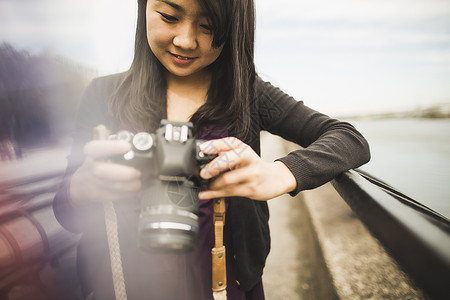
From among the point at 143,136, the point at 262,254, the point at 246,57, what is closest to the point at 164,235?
the point at 143,136

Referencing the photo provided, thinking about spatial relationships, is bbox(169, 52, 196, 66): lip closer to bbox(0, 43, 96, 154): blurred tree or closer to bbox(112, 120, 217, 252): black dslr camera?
bbox(112, 120, 217, 252): black dslr camera

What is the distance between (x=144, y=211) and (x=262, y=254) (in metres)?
0.41

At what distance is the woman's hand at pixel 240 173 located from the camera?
47 cm

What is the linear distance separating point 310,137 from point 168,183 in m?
0.42

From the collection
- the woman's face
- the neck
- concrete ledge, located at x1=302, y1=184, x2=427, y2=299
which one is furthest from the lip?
concrete ledge, located at x1=302, y1=184, x2=427, y2=299

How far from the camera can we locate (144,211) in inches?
18.5

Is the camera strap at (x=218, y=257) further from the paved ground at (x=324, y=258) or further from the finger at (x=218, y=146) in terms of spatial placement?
the paved ground at (x=324, y=258)

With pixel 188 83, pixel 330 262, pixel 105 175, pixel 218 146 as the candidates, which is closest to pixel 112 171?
pixel 105 175

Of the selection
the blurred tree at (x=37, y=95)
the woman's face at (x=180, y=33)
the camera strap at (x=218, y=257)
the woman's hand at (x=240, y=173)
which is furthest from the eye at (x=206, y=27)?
the blurred tree at (x=37, y=95)

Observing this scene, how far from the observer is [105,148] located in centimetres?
45

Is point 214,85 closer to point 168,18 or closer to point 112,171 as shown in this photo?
point 168,18

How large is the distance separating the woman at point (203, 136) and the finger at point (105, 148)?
45 millimetres

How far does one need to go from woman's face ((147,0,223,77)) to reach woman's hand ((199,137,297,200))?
0.26 meters

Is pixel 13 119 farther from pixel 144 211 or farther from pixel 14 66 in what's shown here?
pixel 144 211
